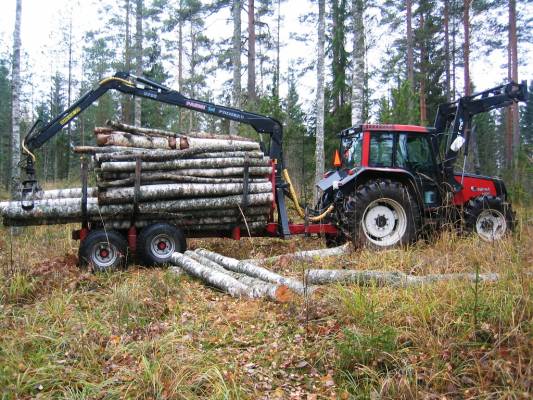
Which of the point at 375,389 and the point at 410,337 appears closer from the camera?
the point at 375,389

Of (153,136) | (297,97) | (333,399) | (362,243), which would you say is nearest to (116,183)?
(153,136)

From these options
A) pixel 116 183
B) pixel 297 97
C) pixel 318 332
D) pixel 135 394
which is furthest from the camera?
pixel 297 97

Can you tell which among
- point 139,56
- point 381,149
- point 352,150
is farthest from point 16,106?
point 381,149

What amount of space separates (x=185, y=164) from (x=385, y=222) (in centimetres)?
380

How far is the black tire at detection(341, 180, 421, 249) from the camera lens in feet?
24.3

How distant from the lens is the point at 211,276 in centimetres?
586

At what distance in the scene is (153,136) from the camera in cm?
787

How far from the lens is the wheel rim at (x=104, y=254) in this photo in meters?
6.99

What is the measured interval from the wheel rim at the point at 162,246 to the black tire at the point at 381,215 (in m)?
3.07

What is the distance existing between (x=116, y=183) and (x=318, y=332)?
4.59 m

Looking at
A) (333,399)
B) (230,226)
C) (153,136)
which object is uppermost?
(153,136)

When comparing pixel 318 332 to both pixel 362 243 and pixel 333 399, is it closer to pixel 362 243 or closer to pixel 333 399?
pixel 333 399

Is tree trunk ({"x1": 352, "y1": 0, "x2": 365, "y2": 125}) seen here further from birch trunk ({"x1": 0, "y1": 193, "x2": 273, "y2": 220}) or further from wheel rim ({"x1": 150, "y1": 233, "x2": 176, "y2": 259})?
wheel rim ({"x1": 150, "y1": 233, "x2": 176, "y2": 259})

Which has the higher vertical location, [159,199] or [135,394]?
[159,199]
